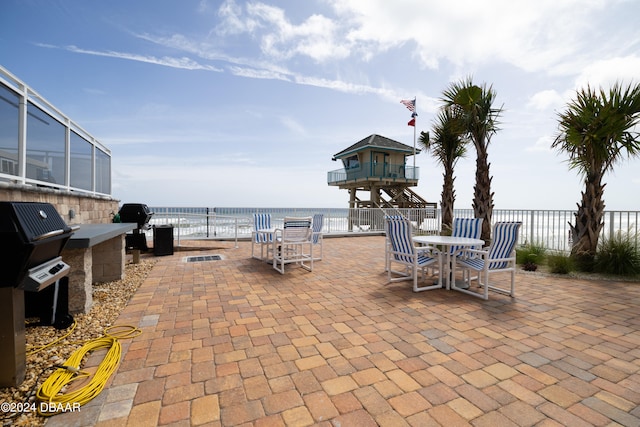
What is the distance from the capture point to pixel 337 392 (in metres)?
1.72

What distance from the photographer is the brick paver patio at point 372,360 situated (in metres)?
1.54

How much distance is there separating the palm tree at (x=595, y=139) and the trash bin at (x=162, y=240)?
8.76 m

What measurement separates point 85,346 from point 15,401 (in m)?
0.69

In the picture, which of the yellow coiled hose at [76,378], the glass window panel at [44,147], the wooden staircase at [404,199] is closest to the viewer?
the yellow coiled hose at [76,378]

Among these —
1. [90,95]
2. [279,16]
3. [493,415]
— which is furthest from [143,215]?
[493,415]

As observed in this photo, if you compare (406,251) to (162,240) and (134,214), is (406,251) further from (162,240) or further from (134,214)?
A: (134,214)

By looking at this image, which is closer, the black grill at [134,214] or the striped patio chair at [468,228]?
the striped patio chair at [468,228]

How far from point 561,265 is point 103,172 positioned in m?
10.1

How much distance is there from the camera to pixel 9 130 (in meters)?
3.03

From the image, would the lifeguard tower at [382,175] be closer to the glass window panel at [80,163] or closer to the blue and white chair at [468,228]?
the blue and white chair at [468,228]

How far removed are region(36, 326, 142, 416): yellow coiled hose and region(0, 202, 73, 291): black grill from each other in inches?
25.3

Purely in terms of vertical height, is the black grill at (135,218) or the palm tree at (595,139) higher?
the palm tree at (595,139)

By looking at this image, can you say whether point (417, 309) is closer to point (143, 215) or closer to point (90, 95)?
point (143, 215)

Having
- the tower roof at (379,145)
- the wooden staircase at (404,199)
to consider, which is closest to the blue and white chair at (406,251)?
the wooden staircase at (404,199)
